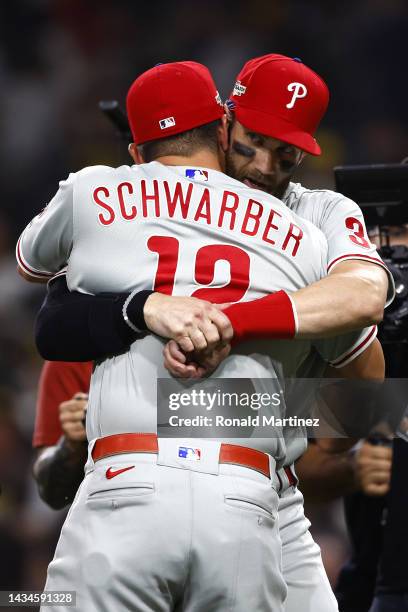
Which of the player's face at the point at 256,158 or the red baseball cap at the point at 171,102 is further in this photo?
the player's face at the point at 256,158

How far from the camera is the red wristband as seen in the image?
79.3 inches

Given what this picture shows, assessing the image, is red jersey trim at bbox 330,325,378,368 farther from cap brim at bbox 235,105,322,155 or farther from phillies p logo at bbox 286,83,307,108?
phillies p logo at bbox 286,83,307,108

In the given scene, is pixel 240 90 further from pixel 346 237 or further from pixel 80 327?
pixel 80 327

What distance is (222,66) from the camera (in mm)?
6031

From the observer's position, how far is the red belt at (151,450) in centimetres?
199

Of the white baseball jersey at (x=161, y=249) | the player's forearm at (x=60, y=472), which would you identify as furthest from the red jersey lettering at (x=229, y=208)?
the player's forearm at (x=60, y=472)

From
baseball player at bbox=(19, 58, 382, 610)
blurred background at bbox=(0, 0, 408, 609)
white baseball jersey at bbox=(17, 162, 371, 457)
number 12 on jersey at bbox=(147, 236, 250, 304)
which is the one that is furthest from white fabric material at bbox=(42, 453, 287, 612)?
blurred background at bbox=(0, 0, 408, 609)

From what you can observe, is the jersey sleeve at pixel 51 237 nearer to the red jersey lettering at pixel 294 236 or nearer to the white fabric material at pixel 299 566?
the red jersey lettering at pixel 294 236

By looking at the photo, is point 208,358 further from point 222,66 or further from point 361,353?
point 222,66

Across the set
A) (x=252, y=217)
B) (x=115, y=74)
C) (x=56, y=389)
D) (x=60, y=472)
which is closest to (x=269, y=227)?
(x=252, y=217)

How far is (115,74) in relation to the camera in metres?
6.37

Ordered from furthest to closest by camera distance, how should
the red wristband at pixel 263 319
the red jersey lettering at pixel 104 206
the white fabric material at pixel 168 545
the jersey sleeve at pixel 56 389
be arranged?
the jersey sleeve at pixel 56 389, the red jersey lettering at pixel 104 206, the red wristband at pixel 263 319, the white fabric material at pixel 168 545

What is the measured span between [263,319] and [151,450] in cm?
34

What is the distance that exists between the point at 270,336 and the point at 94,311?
0.36 m
